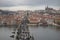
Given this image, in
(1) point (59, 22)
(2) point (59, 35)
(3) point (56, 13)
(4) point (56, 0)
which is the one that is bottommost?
(2) point (59, 35)

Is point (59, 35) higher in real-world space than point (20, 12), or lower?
lower

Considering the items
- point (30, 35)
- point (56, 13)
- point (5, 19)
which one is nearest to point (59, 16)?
point (56, 13)

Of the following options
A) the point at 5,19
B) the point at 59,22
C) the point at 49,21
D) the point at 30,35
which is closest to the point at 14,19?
the point at 5,19

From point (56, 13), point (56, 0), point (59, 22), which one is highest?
point (56, 0)

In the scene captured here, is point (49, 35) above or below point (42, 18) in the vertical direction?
below

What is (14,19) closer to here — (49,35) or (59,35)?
(49,35)

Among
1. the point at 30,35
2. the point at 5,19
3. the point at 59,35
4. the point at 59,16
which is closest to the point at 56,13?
the point at 59,16

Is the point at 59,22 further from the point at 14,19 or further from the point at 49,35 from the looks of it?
the point at 14,19

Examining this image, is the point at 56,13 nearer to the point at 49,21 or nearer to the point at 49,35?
the point at 49,21
